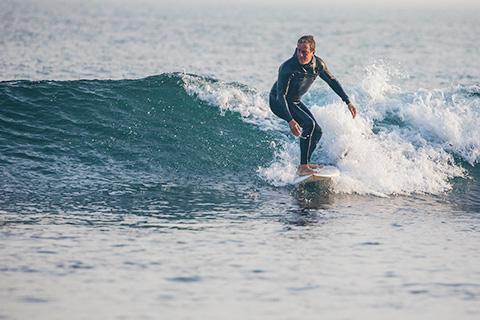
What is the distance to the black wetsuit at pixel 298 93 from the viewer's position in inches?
335

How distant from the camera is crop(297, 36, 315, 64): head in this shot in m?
8.28

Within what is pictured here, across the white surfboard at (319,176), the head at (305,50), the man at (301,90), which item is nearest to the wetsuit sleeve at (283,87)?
the man at (301,90)

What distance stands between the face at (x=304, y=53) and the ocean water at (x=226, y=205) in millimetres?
1900

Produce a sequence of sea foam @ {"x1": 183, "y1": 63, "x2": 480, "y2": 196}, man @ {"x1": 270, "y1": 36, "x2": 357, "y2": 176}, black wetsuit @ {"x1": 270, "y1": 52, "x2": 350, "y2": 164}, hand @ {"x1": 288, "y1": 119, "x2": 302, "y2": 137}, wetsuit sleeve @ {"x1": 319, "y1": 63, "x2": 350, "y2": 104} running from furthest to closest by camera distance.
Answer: sea foam @ {"x1": 183, "y1": 63, "x2": 480, "y2": 196}, wetsuit sleeve @ {"x1": 319, "y1": 63, "x2": 350, "y2": 104}, black wetsuit @ {"x1": 270, "y1": 52, "x2": 350, "y2": 164}, man @ {"x1": 270, "y1": 36, "x2": 357, "y2": 176}, hand @ {"x1": 288, "y1": 119, "x2": 302, "y2": 137}

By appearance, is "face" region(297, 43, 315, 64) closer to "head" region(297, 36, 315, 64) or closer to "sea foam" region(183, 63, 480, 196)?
"head" region(297, 36, 315, 64)

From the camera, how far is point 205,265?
573 cm

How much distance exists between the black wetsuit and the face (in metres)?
0.09

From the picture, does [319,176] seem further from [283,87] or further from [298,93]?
[283,87]

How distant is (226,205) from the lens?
8.17 meters

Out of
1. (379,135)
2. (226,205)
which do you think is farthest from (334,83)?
(379,135)

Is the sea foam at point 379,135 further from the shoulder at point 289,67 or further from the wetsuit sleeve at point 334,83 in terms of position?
the shoulder at point 289,67

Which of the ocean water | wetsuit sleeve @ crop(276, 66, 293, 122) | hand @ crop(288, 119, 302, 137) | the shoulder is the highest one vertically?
the shoulder

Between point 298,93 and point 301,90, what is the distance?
6 cm

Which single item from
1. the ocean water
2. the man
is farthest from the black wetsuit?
the ocean water
